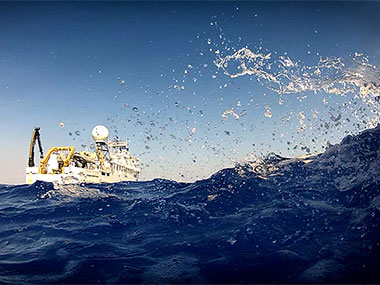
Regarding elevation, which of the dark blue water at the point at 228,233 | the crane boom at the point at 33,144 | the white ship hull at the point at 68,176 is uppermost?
the crane boom at the point at 33,144

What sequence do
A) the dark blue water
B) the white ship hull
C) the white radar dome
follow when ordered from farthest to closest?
the white radar dome
the white ship hull
the dark blue water

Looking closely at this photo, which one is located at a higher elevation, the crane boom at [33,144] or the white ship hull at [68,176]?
the crane boom at [33,144]

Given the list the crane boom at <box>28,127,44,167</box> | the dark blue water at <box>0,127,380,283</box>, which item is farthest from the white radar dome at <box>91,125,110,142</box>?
the dark blue water at <box>0,127,380,283</box>

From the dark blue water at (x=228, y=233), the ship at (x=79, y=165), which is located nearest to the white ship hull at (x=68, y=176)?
the ship at (x=79, y=165)

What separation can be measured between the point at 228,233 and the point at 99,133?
36.5 meters

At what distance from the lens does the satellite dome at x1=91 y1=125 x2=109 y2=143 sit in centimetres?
4041

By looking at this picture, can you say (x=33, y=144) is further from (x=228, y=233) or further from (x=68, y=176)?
(x=228, y=233)

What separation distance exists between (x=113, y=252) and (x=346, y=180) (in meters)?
8.06

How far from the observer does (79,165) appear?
39.3 meters

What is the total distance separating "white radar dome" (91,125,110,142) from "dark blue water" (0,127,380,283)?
93.0ft

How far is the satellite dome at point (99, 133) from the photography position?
40406 mm

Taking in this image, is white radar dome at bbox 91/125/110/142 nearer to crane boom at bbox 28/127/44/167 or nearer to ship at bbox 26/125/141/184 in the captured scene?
ship at bbox 26/125/141/184

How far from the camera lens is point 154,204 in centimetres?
1185

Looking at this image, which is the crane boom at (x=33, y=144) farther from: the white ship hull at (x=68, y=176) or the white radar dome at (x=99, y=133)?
the white radar dome at (x=99, y=133)
